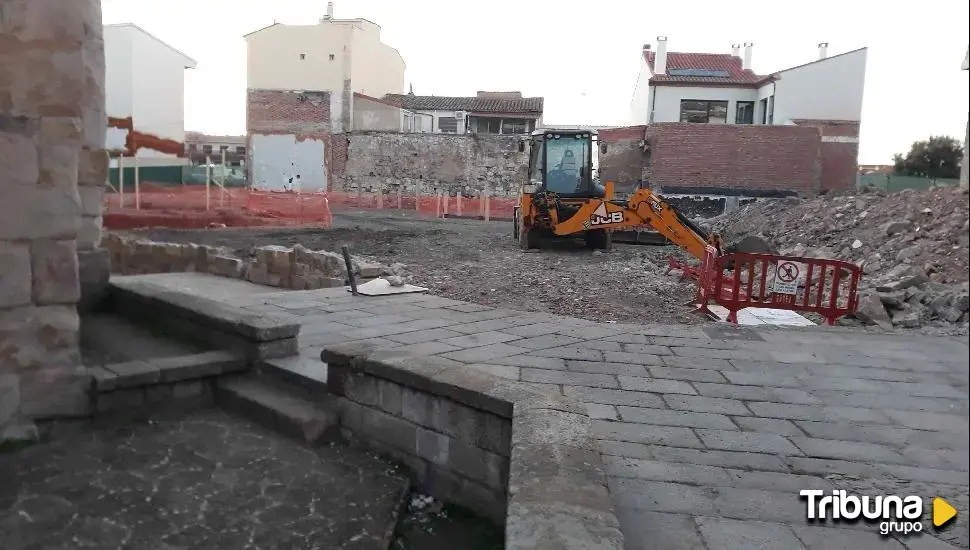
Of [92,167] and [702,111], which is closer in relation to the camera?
[92,167]

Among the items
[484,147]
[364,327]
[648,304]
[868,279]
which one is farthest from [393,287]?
[484,147]

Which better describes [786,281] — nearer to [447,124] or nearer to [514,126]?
[514,126]

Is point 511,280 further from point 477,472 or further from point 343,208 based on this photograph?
point 343,208

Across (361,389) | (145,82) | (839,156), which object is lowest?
(361,389)

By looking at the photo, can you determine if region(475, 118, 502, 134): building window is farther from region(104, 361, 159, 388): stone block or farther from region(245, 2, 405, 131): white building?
region(104, 361, 159, 388): stone block

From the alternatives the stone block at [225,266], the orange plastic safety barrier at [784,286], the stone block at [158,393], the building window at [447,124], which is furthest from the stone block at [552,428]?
the building window at [447,124]

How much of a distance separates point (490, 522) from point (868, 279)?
879 cm

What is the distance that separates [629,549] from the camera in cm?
238

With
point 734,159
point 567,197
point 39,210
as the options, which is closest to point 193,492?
point 39,210

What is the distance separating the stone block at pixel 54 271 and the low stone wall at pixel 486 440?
61.4 inches

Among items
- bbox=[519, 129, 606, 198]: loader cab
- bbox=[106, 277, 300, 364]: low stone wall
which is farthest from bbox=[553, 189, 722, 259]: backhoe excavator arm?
bbox=[106, 277, 300, 364]: low stone wall

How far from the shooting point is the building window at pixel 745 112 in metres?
28.7

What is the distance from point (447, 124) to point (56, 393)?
106 feet

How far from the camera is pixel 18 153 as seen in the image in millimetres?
3770
